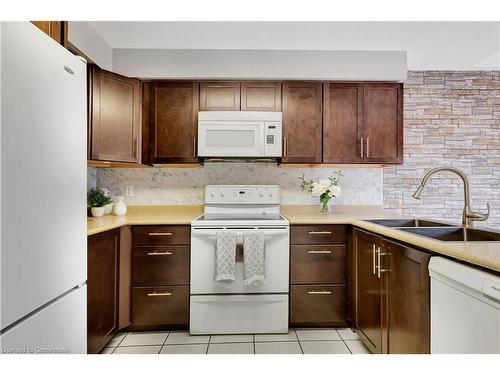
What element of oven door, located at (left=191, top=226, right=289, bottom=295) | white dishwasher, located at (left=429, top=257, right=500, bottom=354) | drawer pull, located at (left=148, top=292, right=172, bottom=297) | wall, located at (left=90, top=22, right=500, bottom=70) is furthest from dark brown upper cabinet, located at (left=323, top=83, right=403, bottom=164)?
drawer pull, located at (left=148, top=292, right=172, bottom=297)

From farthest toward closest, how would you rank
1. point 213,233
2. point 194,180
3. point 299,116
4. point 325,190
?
point 194,180 → point 325,190 → point 299,116 → point 213,233

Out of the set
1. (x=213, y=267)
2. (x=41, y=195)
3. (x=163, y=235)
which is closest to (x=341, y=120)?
(x=213, y=267)

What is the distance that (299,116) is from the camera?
262 centimetres

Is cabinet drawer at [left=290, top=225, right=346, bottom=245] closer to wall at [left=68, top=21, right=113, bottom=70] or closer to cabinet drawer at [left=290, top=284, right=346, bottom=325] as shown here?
cabinet drawer at [left=290, top=284, right=346, bottom=325]

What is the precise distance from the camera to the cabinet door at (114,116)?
7.39ft

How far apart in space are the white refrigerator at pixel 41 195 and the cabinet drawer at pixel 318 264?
1.55 metres

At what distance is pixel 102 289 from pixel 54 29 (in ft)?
4.86

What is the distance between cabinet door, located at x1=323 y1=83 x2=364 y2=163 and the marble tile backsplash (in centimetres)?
37

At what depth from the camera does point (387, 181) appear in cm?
304

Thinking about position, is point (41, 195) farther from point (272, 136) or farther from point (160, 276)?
point (272, 136)
